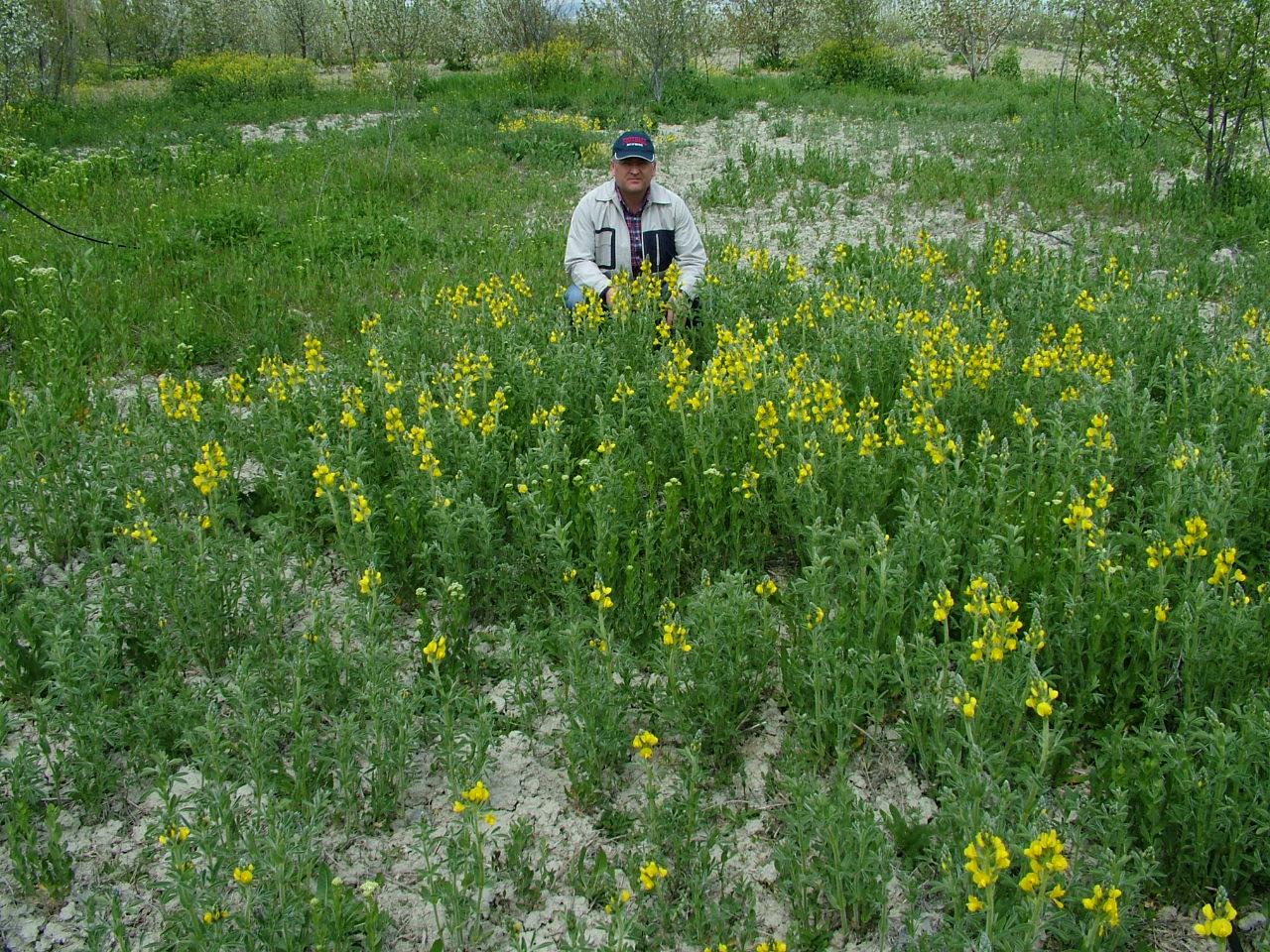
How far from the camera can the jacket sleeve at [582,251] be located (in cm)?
709

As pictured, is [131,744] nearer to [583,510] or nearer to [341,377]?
[583,510]

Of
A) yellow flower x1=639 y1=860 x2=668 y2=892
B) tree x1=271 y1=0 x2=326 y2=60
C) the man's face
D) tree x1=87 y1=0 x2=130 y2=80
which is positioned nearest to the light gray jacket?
the man's face

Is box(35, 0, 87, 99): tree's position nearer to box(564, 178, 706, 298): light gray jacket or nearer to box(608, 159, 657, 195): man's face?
box(564, 178, 706, 298): light gray jacket

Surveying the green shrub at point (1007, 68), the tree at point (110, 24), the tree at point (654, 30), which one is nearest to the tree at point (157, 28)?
the tree at point (110, 24)

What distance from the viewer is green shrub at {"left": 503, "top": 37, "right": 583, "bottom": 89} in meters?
20.4

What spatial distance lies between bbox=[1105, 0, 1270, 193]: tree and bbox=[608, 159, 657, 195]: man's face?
7422 mm

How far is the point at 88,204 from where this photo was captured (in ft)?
33.7

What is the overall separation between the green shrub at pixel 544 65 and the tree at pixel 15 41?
936cm

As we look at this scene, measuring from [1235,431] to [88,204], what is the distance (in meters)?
11.0

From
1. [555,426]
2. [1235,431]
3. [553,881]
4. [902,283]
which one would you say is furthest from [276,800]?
[902,283]

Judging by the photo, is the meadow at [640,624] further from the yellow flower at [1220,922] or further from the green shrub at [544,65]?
the green shrub at [544,65]

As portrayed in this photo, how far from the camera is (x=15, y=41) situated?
1719 cm

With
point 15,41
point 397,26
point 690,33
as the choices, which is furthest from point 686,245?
point 15,41

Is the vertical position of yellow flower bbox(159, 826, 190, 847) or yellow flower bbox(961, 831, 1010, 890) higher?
yellow flower bbox(961, 831, 1010, 890)
